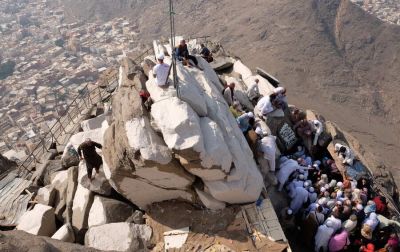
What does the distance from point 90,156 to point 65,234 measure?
2194mm

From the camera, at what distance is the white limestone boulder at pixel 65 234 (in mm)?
10523

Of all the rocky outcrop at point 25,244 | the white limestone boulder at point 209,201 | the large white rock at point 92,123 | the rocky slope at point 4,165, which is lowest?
the rocky slope at point 4,165

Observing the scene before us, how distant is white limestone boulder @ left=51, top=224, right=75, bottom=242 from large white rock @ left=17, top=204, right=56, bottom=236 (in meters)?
0.60

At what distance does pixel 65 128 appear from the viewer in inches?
696

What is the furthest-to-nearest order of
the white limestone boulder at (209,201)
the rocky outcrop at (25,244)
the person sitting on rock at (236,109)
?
the person sitting on rock at (236,109) < the white limestone boulder at (209,201) < the rocky outcrop at (25,244)

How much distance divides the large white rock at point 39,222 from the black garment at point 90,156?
152cm

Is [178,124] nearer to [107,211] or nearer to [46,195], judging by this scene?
[107,211]

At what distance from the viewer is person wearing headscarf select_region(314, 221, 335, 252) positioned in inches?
422

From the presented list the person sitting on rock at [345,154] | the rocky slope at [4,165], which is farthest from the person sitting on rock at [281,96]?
the rocky slope at [4,165]

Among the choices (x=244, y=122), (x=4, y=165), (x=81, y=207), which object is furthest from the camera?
(x=4, y=165)

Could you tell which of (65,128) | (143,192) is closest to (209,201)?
(143,192)

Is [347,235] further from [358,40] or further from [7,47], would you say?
[7,47]

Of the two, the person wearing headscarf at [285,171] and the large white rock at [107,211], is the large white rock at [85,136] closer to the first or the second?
the large white rock at [107,211]

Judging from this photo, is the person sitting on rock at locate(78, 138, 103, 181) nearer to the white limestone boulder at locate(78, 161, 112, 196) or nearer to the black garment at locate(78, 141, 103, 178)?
the black garment at locate(78, 141, 103, 178)
